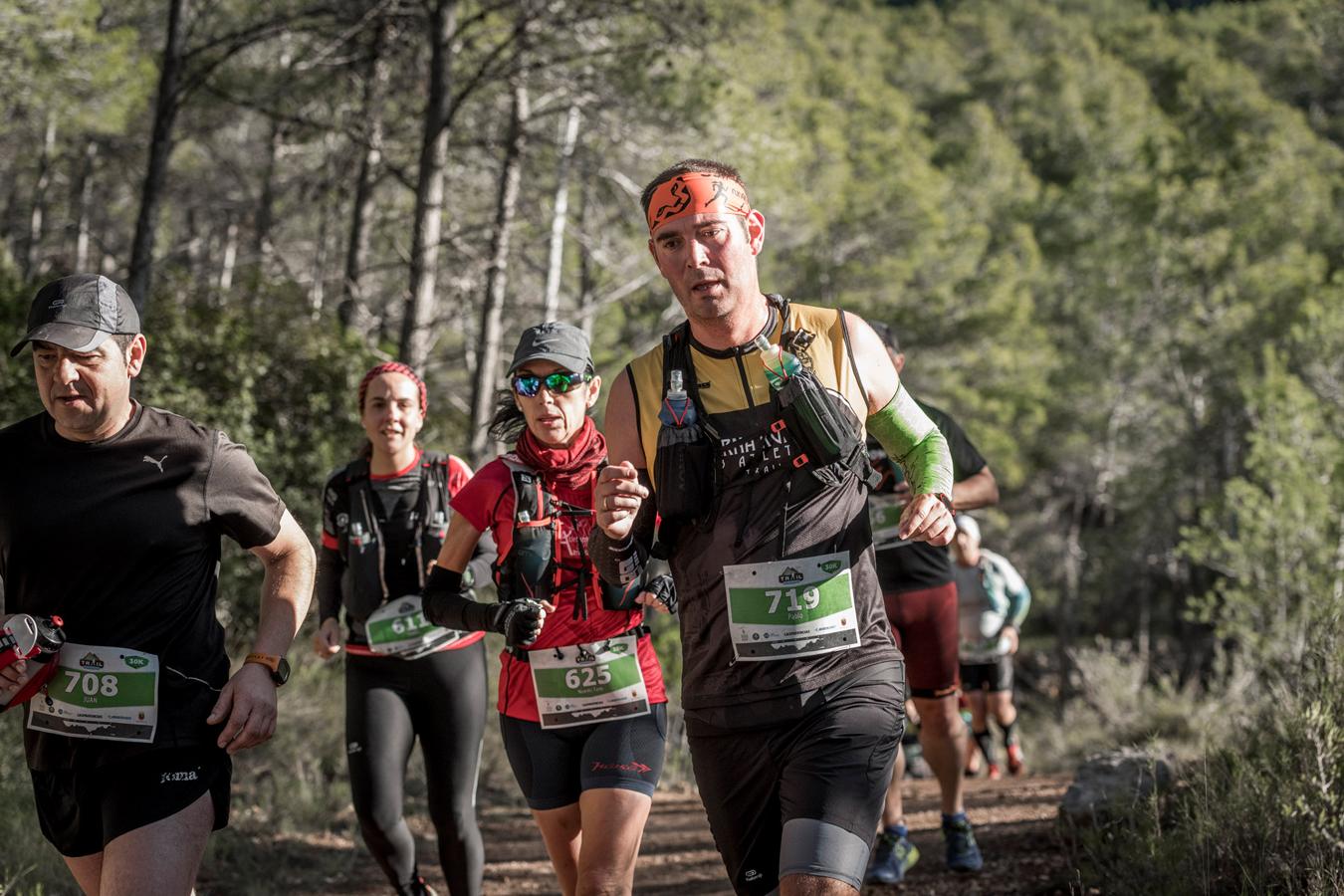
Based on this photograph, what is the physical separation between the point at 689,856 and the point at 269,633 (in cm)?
419

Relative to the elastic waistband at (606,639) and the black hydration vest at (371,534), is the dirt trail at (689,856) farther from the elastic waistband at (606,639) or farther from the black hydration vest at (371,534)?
the black hydration vest at (371,534)

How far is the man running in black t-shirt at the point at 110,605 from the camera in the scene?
292 cm

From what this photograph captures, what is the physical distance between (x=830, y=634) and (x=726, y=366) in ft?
2.30

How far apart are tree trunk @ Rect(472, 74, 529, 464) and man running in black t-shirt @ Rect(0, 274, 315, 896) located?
318 inches

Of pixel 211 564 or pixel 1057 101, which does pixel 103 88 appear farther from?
pixel 1057 101

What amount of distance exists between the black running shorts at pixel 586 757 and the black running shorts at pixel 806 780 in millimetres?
621

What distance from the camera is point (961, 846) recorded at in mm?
5574

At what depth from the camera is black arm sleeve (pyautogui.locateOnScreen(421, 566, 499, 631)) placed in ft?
12.3

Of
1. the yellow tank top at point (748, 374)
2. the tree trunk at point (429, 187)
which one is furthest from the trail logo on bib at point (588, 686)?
the tree trunk at point (429, 187)

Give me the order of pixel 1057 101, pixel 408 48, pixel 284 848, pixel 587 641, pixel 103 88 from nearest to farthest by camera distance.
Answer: pixel 587 641 → pixel 284 848 → pixel 408 48 → pixel 103 88 → pixel 1057 101

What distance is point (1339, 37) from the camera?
31266mm

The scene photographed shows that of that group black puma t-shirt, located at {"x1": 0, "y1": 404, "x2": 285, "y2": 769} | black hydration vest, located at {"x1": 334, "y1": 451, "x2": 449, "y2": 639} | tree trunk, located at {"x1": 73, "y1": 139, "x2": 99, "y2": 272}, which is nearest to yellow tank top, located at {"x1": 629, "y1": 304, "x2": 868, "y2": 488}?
black puma t-shirt, located at {"x1": 0, "y1": 404, "x2": 285, "y2": 769}

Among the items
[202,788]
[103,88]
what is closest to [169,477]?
[202,788]

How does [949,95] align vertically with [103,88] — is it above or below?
above
